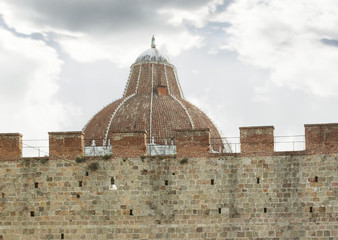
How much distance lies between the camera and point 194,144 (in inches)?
834

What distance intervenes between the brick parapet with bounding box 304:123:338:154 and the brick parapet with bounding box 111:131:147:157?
17.0 ft

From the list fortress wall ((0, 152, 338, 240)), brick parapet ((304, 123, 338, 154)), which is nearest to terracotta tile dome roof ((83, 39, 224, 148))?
fortress wall ((0, 152, 338, 240))

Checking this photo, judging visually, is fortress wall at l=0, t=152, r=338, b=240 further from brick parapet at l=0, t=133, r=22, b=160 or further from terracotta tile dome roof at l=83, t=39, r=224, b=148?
terracotta tile dome roof at l=83, t=39, r=224, b=148

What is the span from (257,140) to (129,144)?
13.3 ft

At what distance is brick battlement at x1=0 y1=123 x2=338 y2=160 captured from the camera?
68.4 ft

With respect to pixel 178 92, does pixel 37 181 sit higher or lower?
lower

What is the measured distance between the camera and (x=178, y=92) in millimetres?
47156

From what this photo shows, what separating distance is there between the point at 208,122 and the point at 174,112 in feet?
8.14

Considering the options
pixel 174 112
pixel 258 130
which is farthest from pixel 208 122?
pixel 258 130

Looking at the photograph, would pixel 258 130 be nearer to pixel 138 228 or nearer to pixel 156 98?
pixel 138 228

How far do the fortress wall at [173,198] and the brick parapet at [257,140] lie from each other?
29 cm

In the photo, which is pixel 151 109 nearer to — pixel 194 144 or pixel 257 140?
pixel 194 144

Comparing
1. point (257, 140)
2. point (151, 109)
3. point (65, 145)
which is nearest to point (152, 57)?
point (151, 109)

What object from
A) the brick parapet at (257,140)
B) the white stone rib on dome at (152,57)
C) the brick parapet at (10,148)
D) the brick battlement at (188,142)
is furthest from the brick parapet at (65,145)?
the white stone rib on dome at (152,57)
